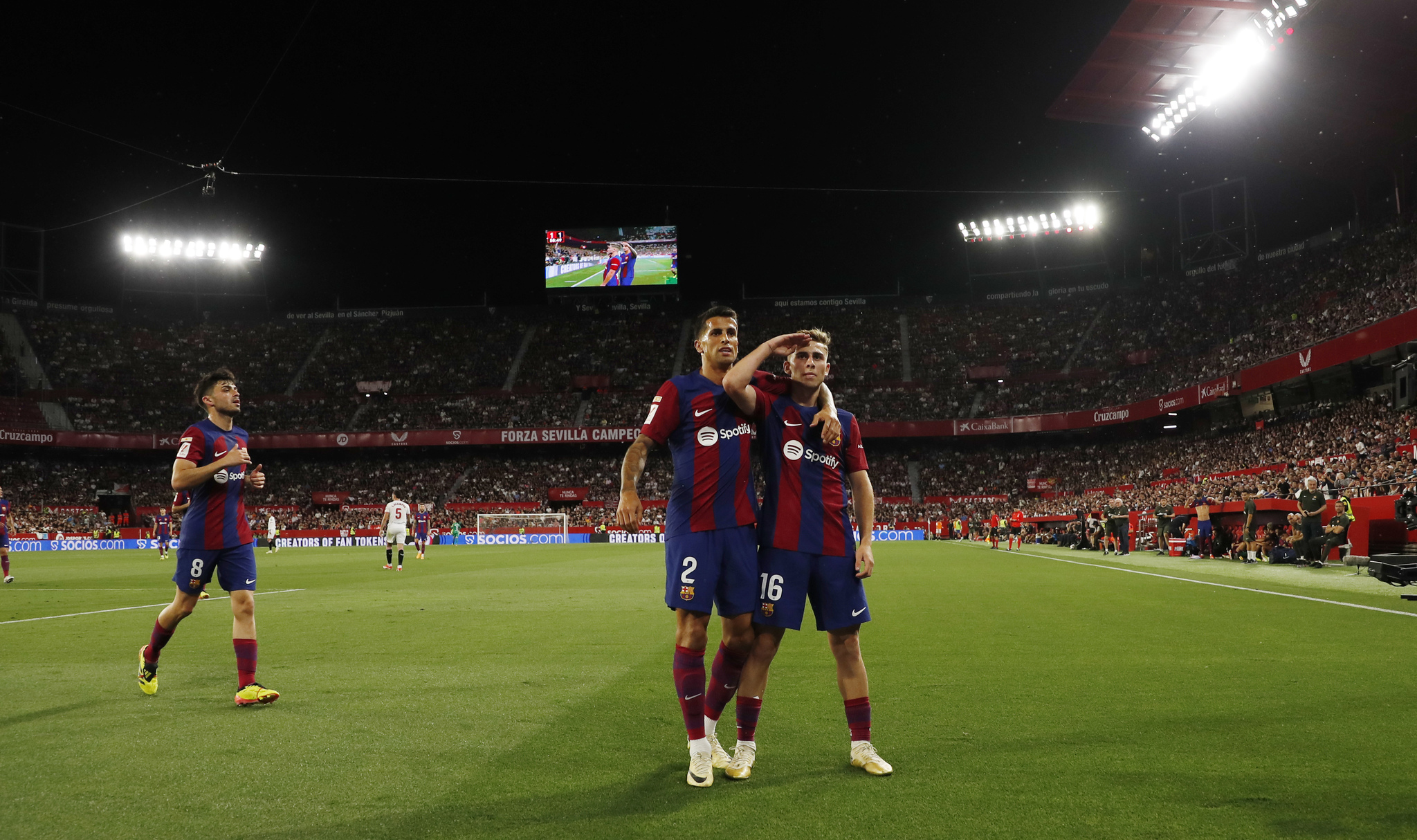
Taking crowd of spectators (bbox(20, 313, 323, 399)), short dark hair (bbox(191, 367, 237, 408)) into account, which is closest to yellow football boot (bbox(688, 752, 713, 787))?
short dark hair (bbox(191, 367, 237, 408))

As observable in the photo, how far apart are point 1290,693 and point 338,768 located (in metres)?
5.85

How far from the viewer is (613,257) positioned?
62844 mm

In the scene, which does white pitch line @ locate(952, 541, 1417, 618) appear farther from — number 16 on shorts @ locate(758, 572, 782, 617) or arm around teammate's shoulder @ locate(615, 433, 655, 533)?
arm around teammate's shoulder @ locate(615, 433, 655, 533)

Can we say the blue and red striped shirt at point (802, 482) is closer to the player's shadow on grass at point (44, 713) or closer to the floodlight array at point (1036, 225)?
the player's shadow on grass at point (44, 713)

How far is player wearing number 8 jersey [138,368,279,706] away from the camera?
20.7 ft

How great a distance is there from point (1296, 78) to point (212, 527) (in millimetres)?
36517

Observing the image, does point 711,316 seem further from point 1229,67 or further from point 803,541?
point 1229,67

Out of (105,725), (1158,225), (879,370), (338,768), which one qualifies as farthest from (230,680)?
(1158,225)

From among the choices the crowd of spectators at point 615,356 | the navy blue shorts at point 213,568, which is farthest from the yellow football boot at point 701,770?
the crowd of spectators at point 615,356

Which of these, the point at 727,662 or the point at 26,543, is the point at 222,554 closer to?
the point at 727,662

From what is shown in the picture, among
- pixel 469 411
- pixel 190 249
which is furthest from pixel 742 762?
pixel 190 249

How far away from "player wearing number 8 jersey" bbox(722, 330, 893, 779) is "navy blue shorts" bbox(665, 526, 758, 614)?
0.12 m

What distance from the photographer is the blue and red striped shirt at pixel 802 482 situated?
440 centimetres

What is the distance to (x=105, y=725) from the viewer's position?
536 cm
